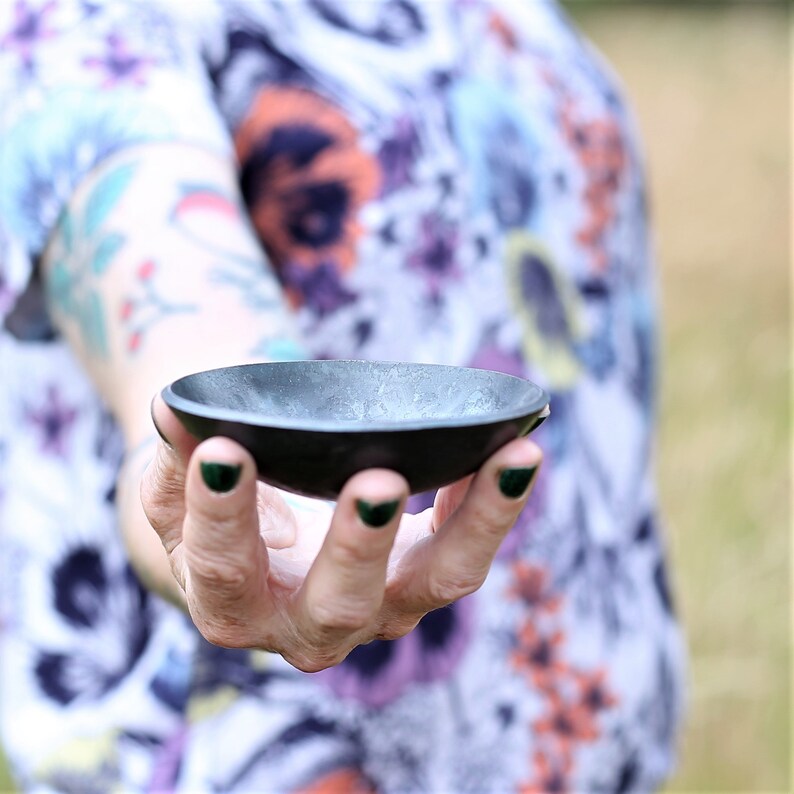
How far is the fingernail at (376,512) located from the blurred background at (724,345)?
5.85 ft

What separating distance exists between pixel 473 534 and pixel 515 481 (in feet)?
0.13

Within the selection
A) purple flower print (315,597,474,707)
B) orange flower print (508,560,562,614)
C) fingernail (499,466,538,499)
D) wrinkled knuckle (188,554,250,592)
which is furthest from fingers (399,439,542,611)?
orange flower print (508,560,562,614)

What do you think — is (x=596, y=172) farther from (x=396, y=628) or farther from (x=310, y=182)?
(x=396, y=628)

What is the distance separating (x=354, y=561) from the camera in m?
0.56

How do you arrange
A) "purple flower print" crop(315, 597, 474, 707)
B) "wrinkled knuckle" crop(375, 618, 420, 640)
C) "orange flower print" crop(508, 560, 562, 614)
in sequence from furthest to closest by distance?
1. "orange flower print" crop(508, 560, 562, 614)
2. "purple flower print" crop(315, 597, 474, 707)
3. "wrinkled knuckle" crop(375, 618, 420, 640)

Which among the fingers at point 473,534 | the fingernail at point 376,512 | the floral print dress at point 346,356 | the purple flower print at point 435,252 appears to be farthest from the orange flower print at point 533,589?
the fingernail at point 376,512

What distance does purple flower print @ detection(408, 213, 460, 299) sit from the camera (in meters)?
1.08

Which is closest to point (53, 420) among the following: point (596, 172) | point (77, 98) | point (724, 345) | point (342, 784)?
point (77, 98)

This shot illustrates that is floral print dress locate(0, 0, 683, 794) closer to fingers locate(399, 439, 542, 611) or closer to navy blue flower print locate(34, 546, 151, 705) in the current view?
navy blue flower print locate(34, 546, 151, 705)

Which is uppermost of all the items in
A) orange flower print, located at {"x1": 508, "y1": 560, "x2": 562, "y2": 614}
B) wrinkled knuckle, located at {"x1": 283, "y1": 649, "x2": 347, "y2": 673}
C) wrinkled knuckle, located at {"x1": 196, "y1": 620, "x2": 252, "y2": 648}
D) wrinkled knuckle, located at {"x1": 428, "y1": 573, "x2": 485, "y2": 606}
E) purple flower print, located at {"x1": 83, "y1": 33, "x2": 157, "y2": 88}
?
purple flower print, located at {"x1": 83, "y1": 33, "x2": 157, "y2": 88}

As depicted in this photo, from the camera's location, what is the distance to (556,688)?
1.16 meters

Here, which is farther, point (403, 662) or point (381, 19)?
point (381, 19)

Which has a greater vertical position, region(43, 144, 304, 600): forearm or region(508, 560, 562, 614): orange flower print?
region(43, 144, 304, 600): forearm

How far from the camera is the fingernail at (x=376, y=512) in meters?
0.54
